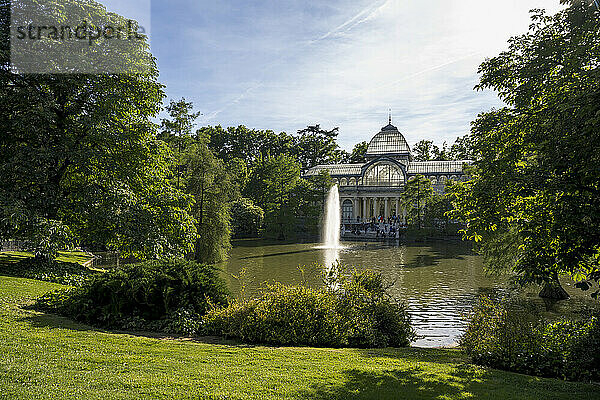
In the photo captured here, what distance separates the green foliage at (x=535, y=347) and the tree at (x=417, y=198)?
36.3 metres

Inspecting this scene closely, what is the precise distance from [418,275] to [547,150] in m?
15.9

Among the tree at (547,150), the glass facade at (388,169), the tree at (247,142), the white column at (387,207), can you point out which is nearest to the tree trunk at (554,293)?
the tree at (547,150)

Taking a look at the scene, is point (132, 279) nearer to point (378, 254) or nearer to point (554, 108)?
point (554, 108)

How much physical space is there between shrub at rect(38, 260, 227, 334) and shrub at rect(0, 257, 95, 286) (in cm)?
293

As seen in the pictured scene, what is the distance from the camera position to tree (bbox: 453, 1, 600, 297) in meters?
5.61

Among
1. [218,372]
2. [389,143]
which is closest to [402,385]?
[218,372]

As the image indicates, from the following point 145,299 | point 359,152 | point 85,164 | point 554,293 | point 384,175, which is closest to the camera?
point 145,299

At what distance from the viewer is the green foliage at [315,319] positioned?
7.96m

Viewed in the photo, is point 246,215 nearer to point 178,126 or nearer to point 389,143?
point 178,126

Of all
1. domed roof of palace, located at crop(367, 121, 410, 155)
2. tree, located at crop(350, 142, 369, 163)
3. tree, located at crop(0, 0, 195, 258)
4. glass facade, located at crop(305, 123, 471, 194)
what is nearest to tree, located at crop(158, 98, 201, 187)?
tree, located at crop(0, 0, 195, 258)

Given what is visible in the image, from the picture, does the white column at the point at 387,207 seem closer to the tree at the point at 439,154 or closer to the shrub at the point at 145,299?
the tree at the point at 439,154

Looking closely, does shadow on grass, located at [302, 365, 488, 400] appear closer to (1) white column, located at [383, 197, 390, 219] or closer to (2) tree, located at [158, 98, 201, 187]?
(2) tree, located at [158, 98, 201, 187]

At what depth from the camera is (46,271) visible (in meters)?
12.2

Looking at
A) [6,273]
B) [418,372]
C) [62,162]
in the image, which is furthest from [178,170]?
[418,372]
